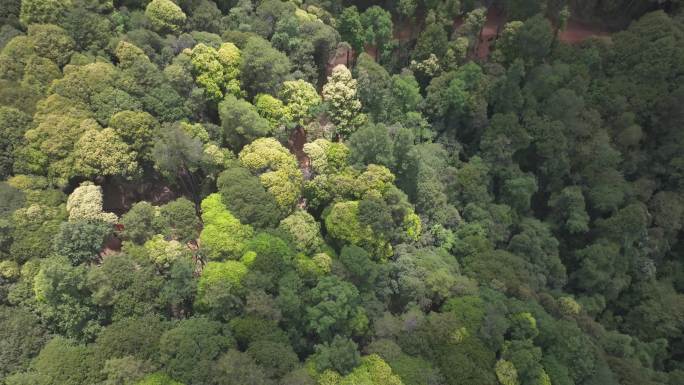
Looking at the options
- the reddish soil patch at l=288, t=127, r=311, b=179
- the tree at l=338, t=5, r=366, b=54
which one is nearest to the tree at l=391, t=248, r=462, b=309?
the reddish soil patch at l=288, t=127, r=311, b=179

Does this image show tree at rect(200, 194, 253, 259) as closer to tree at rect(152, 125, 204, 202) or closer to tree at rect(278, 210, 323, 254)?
tree at rect(278, 210, 323, 254)

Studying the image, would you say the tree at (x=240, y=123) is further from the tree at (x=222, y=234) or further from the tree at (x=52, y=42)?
the tree at (x=52, y=42)

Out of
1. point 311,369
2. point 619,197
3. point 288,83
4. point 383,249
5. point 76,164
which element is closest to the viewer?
point 311,369

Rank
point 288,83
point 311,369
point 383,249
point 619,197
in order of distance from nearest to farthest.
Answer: point 311,369, point 383,249, point 288,83, point 619,197

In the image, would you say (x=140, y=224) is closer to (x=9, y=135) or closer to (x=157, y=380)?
(x=157, y=380)

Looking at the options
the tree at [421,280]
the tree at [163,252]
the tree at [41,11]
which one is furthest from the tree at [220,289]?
the tree at [41,11]

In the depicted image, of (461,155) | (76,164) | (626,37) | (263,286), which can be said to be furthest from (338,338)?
(626,37)

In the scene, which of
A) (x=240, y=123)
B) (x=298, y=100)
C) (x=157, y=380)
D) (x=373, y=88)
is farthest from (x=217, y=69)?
(x=157, y=380)

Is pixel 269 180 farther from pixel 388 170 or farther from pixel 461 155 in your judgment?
pixel 461 155
